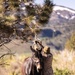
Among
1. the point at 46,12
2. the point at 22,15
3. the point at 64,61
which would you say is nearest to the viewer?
the point at 46,12

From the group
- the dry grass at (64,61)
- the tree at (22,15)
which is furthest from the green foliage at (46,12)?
the dry grass at (64,61)

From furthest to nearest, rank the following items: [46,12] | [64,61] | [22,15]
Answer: [64,61]
[22,15]
[46,12]

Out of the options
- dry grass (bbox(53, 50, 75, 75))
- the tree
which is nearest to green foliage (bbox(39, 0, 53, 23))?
the tree

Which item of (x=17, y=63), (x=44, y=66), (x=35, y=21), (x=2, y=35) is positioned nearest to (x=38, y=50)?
(x=44, y=66)

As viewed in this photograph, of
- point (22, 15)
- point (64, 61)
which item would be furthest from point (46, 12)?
point (64, 61)

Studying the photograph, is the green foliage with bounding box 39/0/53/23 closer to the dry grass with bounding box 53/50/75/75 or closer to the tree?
the tree

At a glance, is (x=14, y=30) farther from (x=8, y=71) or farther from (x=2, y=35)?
(x=8, y=71)

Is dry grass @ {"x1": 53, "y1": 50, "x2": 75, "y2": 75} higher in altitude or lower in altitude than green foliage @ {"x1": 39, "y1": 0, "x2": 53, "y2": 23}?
lower

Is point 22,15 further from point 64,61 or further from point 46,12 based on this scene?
point 64,61

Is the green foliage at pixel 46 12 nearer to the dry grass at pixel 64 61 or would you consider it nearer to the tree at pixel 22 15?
the tree at pixel 22 15

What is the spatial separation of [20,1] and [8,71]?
7994 millimetres

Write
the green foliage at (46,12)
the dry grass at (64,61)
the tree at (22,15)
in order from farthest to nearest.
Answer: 1. the dry grass at (64,61)
2. the green foliage at (46,12)
3. the tree at (22,15)

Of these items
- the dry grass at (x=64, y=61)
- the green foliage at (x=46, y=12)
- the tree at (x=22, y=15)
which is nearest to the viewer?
the tree at (x=22, y=15)

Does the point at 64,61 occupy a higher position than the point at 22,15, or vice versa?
the point at 22,15
